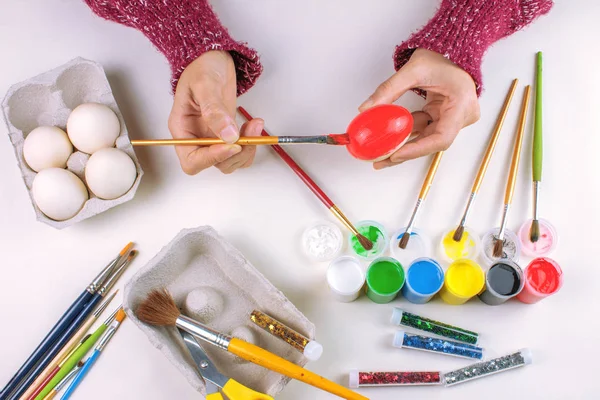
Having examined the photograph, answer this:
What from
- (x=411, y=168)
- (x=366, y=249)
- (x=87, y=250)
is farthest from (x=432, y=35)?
(x=87, y=250)

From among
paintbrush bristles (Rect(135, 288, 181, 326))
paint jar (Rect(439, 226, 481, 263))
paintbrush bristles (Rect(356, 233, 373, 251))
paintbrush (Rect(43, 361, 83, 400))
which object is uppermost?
paint jar (Rect(439, 226, 481, 263))

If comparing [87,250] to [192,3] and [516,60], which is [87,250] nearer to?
[192,3]

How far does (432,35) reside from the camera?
2.68 feet

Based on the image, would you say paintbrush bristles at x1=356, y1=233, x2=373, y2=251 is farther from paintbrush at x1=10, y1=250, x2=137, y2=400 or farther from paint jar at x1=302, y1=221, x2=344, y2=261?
paintbrush at x1=10, y1=250, x2=137, y2=400

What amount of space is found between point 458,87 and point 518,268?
0.30 meters

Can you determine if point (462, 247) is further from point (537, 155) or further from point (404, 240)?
point (537, 155)

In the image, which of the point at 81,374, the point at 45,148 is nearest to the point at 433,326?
the point at 81,374

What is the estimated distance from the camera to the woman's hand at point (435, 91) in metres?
0.78

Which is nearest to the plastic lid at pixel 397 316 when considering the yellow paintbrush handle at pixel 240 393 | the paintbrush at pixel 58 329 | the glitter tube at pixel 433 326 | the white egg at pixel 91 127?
the glitter tube at pixel 433 326

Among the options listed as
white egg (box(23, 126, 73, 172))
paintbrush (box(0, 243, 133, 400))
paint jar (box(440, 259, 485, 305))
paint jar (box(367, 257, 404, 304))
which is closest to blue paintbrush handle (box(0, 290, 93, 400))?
paintbrush (box(0, 243, 133, 400))

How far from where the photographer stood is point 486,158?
0.87m

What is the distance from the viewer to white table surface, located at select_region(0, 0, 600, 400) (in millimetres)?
787

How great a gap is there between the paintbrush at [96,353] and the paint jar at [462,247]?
1.78 ft

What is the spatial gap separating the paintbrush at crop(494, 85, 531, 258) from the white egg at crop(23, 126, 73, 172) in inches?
29.8
